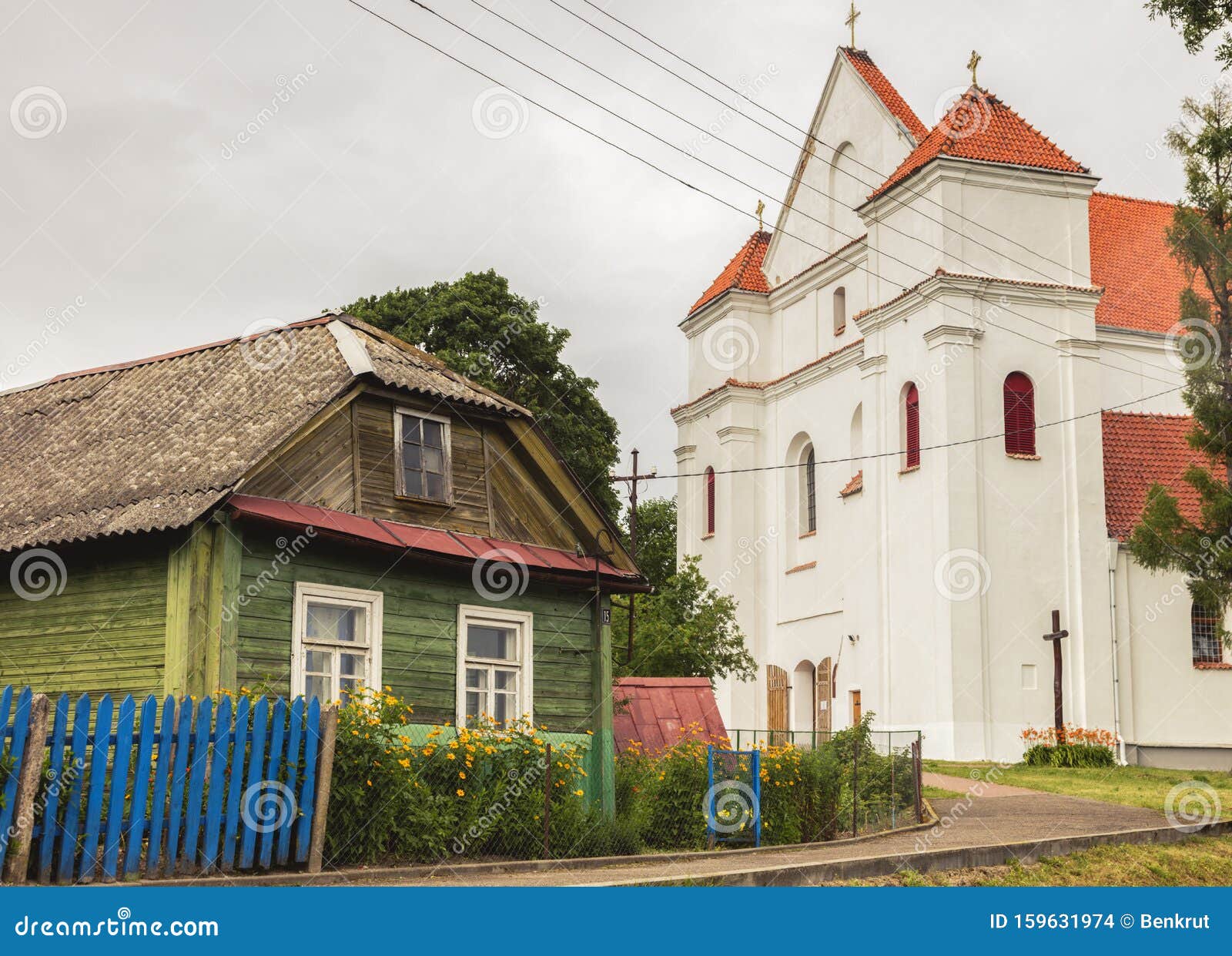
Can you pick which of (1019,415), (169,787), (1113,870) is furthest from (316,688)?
(1019,415)

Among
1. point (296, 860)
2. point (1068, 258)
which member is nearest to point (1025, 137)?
point (1068, 258)

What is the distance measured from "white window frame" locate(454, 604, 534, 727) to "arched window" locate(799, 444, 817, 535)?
2337 centimetres

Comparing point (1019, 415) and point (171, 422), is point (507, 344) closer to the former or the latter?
point (1019, 415)

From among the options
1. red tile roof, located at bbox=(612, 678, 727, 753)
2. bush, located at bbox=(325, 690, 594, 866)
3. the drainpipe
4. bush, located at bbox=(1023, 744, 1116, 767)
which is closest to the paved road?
bush, located at bbox=(325, 690, 594, 866)

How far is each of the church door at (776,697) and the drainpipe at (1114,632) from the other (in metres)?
9.37

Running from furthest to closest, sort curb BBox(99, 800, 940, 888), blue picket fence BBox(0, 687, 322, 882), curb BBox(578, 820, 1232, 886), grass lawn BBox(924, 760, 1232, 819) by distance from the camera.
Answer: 1. grass lawn BBox(924, 760, 1232, 819)
2. curb BBox(578, 820, 1232, 886)
3. curb BBox(99, 800, 940, 888)
4. blue picket fence BBox(0, 687, 322, 882)

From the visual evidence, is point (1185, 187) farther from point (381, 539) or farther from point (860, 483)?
point (381, 539)

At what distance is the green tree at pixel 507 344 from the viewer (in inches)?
1735

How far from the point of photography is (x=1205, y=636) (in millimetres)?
35094

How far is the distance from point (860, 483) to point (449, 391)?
70.6ft

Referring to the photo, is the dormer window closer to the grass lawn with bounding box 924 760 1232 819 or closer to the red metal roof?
the red metal roof

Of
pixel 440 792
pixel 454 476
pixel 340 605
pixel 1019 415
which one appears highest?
pixel 1019 415

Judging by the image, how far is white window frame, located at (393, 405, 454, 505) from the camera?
56.3ft

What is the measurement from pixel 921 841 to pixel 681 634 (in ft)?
46.0
